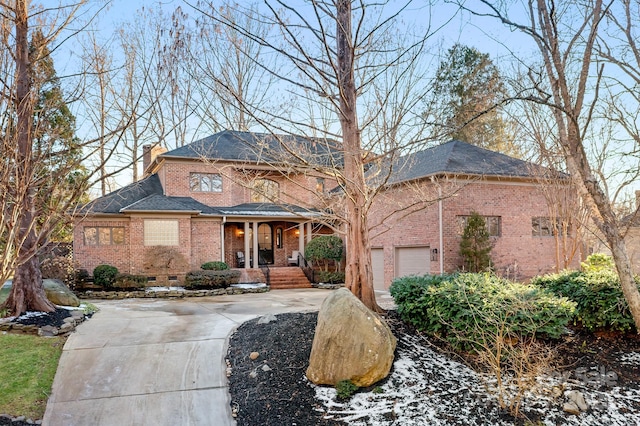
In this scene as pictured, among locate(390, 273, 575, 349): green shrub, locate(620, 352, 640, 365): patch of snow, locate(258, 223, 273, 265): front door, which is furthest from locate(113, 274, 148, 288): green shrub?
locate(620, 352, 640, 365): patch of snow

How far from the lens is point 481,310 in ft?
18.4

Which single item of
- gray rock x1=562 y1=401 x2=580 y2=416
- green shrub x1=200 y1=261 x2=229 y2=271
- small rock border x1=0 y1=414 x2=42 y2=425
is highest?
green shrub x1=200 y1=261 x2=229 y2=271

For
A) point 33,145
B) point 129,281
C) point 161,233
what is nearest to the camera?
point 33,145

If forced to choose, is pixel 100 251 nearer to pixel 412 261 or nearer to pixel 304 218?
pixel 304 218

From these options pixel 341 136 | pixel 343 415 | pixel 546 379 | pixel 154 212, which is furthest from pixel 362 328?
pixel 154 212

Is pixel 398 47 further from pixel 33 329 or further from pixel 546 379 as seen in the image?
pixel 33 329

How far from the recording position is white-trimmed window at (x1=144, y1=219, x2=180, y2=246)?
1742 cm

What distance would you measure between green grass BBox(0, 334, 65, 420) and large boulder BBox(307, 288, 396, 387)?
3.30 m

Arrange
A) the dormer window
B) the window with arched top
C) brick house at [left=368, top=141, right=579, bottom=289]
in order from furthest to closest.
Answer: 1. the dormer window
2. brick house at [left=368, top=141, right=579, bottom=289]
3. the window with arched top

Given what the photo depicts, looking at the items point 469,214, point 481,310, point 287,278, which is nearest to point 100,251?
point 287,278

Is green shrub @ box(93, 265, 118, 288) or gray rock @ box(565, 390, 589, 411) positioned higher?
green shrub @ box(93, 265, 118, 288)

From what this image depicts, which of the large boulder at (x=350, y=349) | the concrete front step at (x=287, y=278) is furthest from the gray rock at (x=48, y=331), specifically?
the concrete front step at (x=287, y=278)

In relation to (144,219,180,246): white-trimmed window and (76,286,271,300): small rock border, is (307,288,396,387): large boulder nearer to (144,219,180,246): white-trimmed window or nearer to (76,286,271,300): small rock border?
(76,286,271,300): small rock border

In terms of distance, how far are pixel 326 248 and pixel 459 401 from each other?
45.8ft
